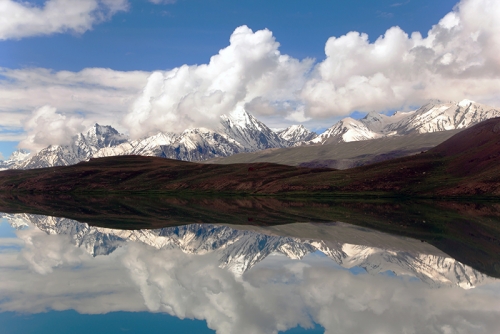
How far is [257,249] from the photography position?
49156 mm

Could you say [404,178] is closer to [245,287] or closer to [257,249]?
[257,249]

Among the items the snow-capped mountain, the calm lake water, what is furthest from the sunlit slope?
the calm lake water

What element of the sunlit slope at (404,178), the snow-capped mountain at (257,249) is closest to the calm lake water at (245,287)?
the snow-capped mountain at (257,249)

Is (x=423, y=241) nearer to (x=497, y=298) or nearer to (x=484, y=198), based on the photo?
(x=497, y=298)

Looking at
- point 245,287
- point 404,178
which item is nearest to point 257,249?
point 245,287

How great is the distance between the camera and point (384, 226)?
2594 inches

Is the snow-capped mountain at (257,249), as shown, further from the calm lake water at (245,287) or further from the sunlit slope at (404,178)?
the sunlit slope at (404,178)

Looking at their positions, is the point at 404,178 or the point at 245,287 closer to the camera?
the point at 245,287

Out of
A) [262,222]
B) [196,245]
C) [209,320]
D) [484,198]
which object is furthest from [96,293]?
[484,198]

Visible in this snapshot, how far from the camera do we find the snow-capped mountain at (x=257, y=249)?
120ft

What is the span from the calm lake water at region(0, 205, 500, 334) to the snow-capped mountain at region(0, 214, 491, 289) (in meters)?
0.17

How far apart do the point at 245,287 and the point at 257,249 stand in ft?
55.5

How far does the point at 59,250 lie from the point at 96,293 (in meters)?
22.7

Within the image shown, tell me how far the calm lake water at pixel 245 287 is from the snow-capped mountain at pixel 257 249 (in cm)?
17
